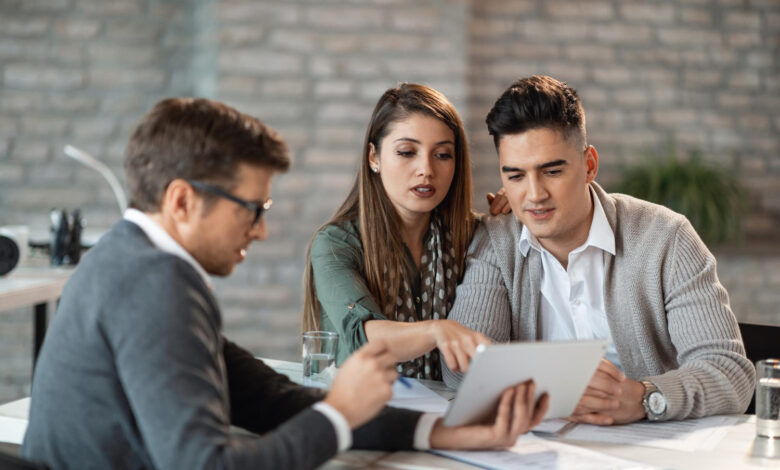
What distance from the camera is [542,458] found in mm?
1229

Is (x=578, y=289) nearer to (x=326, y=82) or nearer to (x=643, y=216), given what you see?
(x=643, y=216)

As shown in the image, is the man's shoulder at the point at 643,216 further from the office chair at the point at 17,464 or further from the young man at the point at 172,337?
the office chair at the point at 17,464

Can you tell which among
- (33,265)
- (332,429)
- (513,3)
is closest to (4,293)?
(33,265)

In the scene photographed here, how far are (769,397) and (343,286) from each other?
0.91m

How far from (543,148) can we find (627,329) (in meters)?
0.45

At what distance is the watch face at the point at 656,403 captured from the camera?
1484mm

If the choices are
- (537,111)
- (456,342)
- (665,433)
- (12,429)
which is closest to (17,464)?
(12,429)

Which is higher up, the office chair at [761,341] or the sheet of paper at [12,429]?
the office chair at [761,341]

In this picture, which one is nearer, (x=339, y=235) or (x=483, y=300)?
(x=483, y=300)

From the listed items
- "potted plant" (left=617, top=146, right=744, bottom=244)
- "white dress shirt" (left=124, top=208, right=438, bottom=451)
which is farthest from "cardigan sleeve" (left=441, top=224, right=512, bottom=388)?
"potted plant" (left=617, top=146, right=744, bottom=244)

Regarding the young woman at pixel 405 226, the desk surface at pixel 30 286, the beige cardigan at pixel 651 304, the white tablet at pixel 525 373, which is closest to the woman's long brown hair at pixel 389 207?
the young woman at pixel 405 226

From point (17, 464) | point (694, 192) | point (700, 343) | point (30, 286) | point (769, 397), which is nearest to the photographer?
point (17, 464)

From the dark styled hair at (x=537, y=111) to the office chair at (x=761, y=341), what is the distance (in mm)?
596

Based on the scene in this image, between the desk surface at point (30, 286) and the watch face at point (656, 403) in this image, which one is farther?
the desk surface at point (30, 286)
